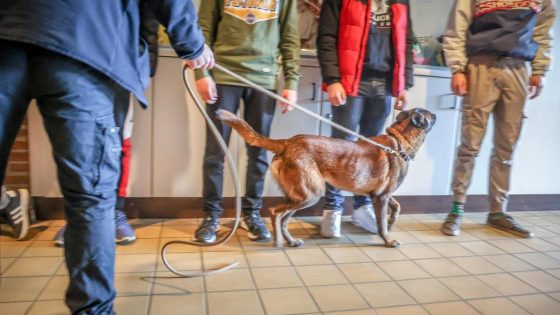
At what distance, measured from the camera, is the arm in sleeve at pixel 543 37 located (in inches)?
90.2

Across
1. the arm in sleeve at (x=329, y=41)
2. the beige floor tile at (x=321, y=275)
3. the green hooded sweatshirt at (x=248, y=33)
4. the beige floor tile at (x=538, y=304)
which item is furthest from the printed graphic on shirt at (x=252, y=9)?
the beige floor tile at (x=538, y=304)

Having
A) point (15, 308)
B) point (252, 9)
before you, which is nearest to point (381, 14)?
point (252, 9)

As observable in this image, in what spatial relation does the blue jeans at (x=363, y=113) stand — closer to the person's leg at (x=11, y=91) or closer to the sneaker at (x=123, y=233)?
the sneaker at (x=123, y=233)

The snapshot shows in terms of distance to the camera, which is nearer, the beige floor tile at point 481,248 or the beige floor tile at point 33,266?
the beige floor tile at point 33,266

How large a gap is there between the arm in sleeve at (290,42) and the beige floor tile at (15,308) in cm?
145

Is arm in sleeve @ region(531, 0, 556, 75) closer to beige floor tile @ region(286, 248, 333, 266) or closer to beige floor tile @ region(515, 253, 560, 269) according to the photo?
beige floor tile @ region(515, 253, 560, 269)

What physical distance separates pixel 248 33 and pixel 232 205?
1.04 meters

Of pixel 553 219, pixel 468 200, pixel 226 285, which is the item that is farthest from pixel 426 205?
pixel 226 285

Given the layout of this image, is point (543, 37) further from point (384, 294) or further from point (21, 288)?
point (21, 288)

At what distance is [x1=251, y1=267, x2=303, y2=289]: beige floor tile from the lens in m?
1.65

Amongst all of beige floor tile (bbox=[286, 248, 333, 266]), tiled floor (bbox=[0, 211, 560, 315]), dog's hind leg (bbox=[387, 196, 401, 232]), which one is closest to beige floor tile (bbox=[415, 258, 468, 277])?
tiled floor (bbox=[0, 211, 560, 315])

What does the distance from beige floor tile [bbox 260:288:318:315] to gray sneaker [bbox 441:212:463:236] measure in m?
1.15

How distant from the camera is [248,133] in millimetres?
1854

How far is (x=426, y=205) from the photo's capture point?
2822mm
